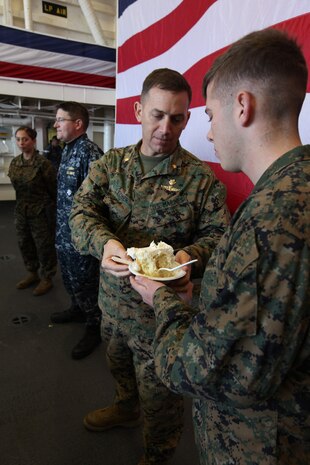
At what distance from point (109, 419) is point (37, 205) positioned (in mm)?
1962

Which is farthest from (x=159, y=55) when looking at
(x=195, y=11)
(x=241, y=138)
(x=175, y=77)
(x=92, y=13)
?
(x=92, y=13)

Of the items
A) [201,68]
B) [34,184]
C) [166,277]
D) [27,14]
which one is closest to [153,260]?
[166,277]

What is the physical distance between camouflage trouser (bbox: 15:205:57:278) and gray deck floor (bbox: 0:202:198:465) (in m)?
0.48

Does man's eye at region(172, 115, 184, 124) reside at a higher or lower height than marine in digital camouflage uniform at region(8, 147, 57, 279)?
higher

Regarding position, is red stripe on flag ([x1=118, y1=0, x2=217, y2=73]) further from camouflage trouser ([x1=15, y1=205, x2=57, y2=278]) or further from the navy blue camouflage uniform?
camouflage trouser ([x1=15, y1=205, x2=57, y2=278])

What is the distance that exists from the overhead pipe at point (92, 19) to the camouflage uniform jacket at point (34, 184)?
11.6 ft

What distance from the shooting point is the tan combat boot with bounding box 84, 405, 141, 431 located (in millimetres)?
1408

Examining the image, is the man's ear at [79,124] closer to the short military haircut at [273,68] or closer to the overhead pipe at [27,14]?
the short military haircut at [273,68]

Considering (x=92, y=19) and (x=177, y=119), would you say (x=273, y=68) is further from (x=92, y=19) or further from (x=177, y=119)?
(x=92, y=19)

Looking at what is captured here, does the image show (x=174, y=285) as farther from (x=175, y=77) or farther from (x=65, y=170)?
(x=65, y=170)

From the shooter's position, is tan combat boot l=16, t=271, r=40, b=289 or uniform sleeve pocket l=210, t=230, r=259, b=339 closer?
uniform sleeve pocket l=210, t=230, r=259, b=339

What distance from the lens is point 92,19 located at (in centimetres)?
487

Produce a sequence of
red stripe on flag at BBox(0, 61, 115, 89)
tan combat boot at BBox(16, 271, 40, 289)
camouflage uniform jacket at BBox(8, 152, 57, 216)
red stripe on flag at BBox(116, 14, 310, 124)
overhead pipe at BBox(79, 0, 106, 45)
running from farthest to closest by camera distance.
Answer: overhead pipe at BBox(79, 0, 106, 45), red stripe on flag at BBox(0, 61, 115, 89), tan combat boot at BBox(16, 271, 40, 289), camouflage uniform jacket at BBox(8, 152, 57, 216), red stripe on flag at BBox(116, 14, 310, 124)

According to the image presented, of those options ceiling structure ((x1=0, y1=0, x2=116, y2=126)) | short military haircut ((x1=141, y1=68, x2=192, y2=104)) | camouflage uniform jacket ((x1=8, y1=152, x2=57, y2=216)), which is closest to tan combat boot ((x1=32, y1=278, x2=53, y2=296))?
camouflage uniform jacket ((x1=8, y1=152, x2=57, y2=216))
